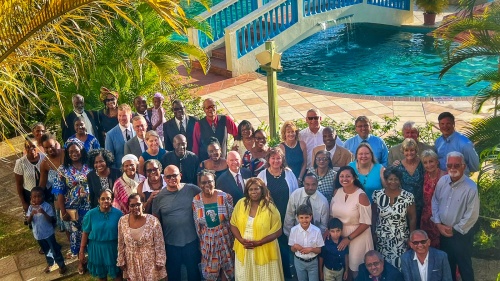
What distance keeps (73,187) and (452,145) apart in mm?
4270

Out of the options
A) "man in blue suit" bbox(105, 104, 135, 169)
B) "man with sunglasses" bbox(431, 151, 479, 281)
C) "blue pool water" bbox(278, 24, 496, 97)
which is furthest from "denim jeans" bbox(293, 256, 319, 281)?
"blue pool water" bbox(278, 24, 496, 97)

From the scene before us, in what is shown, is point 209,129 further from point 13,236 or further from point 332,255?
point 13,236

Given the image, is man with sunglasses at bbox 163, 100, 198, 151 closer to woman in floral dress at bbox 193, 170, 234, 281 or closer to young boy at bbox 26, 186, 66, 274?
young boy at bbox 26, 186, 66, 274

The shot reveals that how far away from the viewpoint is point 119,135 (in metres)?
8.59

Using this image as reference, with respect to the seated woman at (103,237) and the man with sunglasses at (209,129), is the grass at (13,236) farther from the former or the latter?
the man with sunglasses at (209,129)

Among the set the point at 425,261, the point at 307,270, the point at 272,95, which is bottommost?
the point at 307,270

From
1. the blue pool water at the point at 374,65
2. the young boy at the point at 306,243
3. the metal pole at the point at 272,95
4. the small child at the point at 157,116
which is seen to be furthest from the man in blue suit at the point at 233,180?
the blue pool water at the point at 374,65

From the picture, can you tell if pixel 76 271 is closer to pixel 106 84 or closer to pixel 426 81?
pixel 106 84

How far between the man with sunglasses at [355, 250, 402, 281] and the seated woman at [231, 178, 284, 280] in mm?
895

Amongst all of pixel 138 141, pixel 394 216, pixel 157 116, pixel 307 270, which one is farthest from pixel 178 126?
pixel 394 216

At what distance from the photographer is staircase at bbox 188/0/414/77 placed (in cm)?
1532

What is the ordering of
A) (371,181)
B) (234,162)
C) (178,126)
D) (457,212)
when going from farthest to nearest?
(178,126) < (234,162) < (371,181) < (457,212)

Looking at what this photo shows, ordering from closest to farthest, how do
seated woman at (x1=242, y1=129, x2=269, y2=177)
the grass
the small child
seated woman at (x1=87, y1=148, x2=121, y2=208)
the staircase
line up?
seated woman at (x1=87, y1=148, x2=121, y2=208) < seated woman at (x1=242, y1=129, x2=269, y2=177) < the grass < the small child < the staircase

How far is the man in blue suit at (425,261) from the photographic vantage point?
6.12 meters
